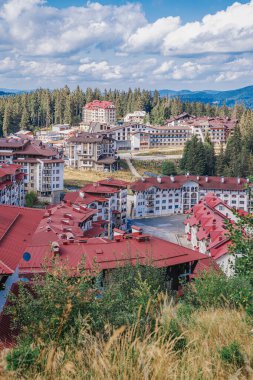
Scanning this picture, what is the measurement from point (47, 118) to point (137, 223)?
70.5 m

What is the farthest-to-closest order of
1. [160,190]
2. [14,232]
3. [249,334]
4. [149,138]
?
[149,138] → [160,190] → [14,232] → [249,334]

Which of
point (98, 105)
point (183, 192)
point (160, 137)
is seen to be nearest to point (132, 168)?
point (160, 137)

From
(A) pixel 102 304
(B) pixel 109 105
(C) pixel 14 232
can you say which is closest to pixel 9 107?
(B) pixel 109 105

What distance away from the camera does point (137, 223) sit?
60.6 metres

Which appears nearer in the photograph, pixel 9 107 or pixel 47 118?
pixel 9 107

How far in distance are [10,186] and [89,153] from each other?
40.2 meters

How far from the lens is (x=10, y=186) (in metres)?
46.8

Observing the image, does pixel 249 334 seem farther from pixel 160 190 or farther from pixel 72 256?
pixel 160 190

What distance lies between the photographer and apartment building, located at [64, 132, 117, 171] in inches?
3386

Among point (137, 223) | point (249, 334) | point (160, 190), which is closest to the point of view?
point (249, 334)

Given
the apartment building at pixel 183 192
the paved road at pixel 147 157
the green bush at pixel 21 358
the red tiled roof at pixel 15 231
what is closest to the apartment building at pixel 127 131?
the paved road at pixel 147 157

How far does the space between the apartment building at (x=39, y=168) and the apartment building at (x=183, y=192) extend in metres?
11.9

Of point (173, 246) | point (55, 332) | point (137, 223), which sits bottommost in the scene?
point (137, 223)

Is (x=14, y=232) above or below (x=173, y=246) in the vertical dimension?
above
